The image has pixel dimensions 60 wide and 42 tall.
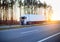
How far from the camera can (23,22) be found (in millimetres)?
36969

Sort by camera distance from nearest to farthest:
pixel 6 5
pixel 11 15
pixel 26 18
→ pixel 11 15 < pixel 6 5 < pixel 26 18

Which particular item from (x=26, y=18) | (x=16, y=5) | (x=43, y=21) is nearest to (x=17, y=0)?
(x=16, y=5)

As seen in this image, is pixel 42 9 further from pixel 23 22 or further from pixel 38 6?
pixel 23 22

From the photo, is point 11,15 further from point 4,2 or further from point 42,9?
point 42,9

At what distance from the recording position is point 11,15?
29.0 m

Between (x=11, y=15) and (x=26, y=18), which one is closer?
(x=11, y=15)

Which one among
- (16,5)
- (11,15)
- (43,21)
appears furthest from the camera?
(43,21)

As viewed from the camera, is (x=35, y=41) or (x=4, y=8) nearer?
(x=35, y=41)

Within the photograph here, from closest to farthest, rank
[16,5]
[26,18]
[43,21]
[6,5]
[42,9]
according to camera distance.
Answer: [6,5] < [16,5] < [26,18] < [42,9] < [43,21]

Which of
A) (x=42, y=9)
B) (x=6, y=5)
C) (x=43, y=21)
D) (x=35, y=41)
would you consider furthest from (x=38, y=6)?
(x=35, y=41)

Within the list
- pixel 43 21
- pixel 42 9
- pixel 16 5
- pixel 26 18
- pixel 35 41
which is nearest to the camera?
pixel 35 41

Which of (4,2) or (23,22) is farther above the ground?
(4,2)

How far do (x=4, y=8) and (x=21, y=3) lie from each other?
710cm

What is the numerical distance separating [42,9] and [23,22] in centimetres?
701
